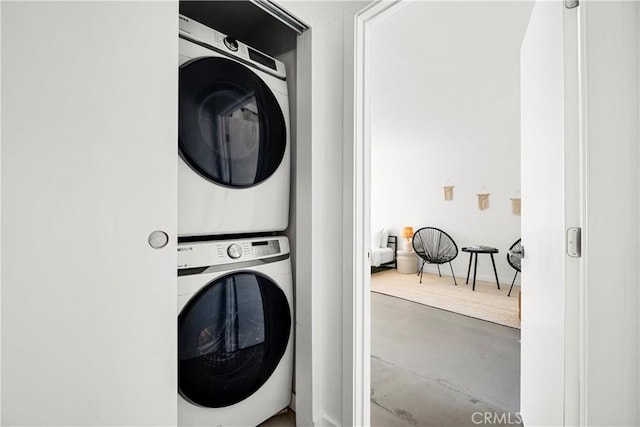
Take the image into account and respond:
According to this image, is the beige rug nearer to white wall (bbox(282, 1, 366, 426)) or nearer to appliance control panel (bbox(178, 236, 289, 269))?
white wall (bbox(282, 1, 366, 426))

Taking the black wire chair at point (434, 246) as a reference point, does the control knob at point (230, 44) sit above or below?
above

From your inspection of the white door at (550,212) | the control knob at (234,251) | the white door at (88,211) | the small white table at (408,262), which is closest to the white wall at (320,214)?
the control knob at (234,251)

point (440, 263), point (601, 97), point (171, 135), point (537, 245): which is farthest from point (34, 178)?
point (440, 263)

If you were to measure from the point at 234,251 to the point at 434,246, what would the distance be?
4.71 metres

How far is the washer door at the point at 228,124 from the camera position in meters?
1.17

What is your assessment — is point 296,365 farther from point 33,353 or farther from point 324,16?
point 324,16

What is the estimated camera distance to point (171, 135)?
3.13ft

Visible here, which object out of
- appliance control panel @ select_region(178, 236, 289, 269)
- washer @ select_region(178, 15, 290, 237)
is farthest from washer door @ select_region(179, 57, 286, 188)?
appliance control panel @ select_region(178, 236, 289, 269)

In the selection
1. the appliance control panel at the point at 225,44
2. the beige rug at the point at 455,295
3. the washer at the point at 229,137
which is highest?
the appliance control panel at the point at 225,44

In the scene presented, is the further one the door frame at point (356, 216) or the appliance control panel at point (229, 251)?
the door frame at point (356, 216)

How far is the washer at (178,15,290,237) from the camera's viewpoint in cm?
117

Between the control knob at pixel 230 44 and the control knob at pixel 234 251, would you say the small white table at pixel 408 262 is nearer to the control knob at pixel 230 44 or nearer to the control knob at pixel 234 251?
the control knob at pixel 234 251

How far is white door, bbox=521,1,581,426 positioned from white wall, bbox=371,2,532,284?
61 centimetres

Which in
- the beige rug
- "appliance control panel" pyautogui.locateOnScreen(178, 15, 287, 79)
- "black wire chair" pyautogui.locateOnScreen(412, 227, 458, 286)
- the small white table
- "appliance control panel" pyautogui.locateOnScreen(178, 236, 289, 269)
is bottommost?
the beige rug
